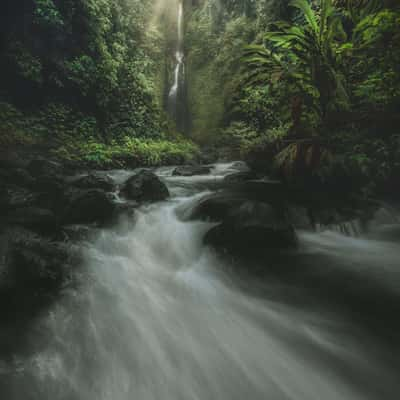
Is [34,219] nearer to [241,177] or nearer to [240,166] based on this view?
[241,177]

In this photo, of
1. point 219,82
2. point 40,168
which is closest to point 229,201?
point 40,168

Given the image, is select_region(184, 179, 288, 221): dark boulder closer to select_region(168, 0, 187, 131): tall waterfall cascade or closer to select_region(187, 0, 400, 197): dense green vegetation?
select_region(187, 0, 400, 197): dense green vegetation

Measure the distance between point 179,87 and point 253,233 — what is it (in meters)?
14.7

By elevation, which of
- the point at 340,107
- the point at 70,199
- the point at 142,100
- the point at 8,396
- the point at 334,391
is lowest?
the point at 334,391

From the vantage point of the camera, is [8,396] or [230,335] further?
[230,335]

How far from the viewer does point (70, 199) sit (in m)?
3.60

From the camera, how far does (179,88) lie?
603 inches

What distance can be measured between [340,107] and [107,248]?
4.31m

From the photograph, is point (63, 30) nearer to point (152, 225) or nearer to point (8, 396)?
point (152, 225)

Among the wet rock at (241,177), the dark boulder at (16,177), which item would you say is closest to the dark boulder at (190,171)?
the wet rock at (241,177)

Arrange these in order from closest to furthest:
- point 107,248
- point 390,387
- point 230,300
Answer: point 390,387 → point 230,300 → point 107,248

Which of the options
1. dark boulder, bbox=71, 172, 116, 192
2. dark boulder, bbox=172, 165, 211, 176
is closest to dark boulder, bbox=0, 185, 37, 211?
dark boulder, bbox=71, 172, 116, 192

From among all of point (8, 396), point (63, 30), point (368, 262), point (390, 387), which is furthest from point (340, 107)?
point (63, 30)

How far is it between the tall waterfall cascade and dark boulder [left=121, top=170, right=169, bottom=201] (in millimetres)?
10072
